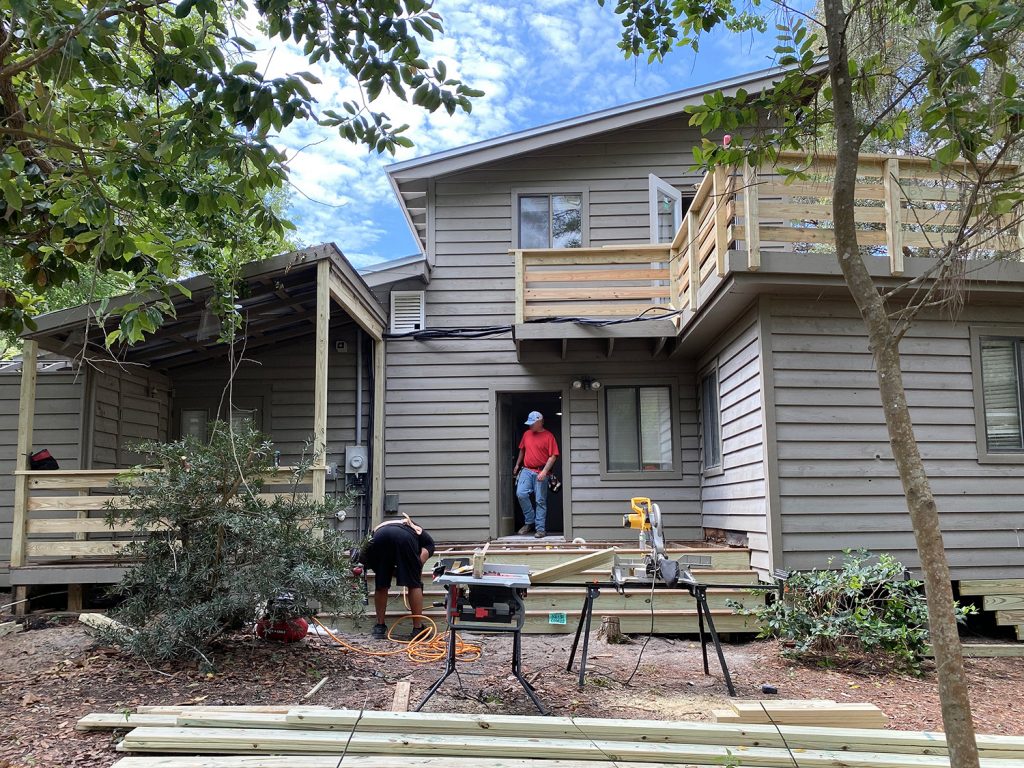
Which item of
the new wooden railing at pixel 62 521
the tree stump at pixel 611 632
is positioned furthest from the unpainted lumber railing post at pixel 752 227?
the new wooden railing at pixel 62 521

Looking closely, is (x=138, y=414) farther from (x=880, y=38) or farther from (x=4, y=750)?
(x=880, y=38)

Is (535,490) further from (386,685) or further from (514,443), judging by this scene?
(386,685)

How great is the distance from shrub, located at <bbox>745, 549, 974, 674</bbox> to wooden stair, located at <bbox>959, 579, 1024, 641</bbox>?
738mm

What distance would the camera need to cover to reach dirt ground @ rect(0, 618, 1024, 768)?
475 cm

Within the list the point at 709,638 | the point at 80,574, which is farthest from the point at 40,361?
the point at 709,638

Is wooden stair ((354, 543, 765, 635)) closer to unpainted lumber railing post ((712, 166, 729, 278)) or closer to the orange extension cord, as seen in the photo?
the orange extension cord

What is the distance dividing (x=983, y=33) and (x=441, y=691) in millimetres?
4801

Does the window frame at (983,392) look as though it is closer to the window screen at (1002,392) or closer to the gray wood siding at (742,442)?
the window screen at (1002,392)

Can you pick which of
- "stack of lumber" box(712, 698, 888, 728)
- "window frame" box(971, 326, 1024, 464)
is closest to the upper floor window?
"window frame" box(971, 326, 1024, 464)

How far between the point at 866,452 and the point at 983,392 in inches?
58.0

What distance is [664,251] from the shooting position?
969cm

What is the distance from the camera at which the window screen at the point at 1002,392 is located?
7.46 metres

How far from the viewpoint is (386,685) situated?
541 centimetres

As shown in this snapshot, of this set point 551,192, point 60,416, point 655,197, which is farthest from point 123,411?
point 655,197
